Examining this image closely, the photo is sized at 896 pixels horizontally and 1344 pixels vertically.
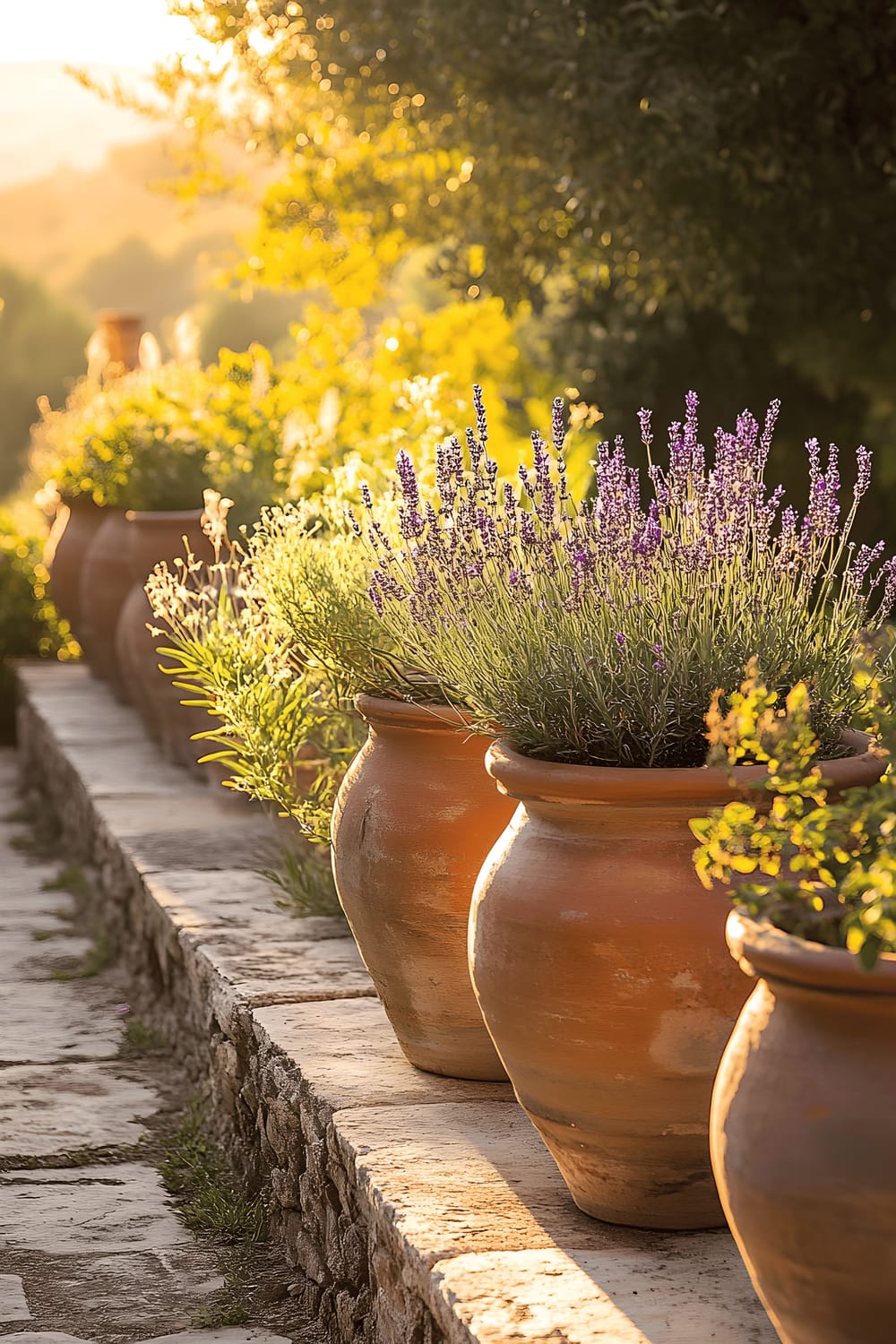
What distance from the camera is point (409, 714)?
2.97 metres

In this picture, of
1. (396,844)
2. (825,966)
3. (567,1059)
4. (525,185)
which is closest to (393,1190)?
(567,1059)

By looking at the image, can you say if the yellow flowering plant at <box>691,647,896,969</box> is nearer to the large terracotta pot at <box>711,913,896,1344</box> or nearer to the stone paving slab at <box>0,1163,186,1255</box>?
the large terracotta pot at <box>711,913,896,1344</box>

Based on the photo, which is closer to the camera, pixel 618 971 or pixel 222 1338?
pixel 618 971

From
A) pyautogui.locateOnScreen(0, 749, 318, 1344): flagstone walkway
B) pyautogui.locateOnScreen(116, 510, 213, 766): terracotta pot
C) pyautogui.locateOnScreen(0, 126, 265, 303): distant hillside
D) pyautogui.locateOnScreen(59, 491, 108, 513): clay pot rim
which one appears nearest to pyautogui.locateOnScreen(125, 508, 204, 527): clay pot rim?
pyautogui.locateOnScreen(116, 510, 213, 766): terracotta pot

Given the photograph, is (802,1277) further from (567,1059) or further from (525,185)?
(525,185)

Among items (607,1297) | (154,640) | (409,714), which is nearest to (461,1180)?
(607,1297)

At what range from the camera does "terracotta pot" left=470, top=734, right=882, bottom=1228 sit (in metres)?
2.23

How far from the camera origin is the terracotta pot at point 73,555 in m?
7.84

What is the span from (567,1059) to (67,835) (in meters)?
4.62

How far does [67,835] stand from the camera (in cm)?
659

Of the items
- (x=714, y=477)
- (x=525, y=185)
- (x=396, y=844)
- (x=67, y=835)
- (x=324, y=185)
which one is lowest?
(x=67, y=835)

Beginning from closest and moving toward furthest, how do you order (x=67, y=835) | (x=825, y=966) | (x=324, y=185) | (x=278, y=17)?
(x=825, y=966), (x=67, y=835), (x=278, y=17), (x=324, y=185)

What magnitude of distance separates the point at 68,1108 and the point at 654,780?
82.9 inches

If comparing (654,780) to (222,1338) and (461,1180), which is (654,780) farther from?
(222,1338)
